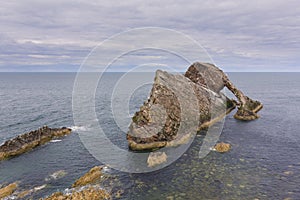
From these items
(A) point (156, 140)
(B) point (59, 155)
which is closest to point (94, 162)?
(B) point (59, 155)

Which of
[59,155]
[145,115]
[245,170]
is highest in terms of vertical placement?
[145,115]

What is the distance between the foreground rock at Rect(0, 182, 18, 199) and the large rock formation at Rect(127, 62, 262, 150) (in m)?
17.5

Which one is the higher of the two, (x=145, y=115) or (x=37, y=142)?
(x=145, y=115)

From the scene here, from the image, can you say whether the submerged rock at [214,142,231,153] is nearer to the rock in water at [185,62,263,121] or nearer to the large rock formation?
the large rock formation

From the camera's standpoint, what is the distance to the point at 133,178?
30484 millimetres

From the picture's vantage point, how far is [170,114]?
44.3 m

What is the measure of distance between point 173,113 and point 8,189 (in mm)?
27811

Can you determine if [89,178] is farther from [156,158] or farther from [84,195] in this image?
[156,158]

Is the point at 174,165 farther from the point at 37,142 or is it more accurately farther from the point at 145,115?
the point at 37,142

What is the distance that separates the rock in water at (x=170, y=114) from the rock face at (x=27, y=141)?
16.3m

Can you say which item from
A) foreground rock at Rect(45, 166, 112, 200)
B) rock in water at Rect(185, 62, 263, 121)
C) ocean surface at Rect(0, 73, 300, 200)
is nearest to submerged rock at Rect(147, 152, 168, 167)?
ocean surface at Rect(0, 73, 300, 200)

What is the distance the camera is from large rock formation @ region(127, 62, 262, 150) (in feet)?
134

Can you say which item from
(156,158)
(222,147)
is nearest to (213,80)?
(222,147)

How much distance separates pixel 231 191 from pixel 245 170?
6.17 m
